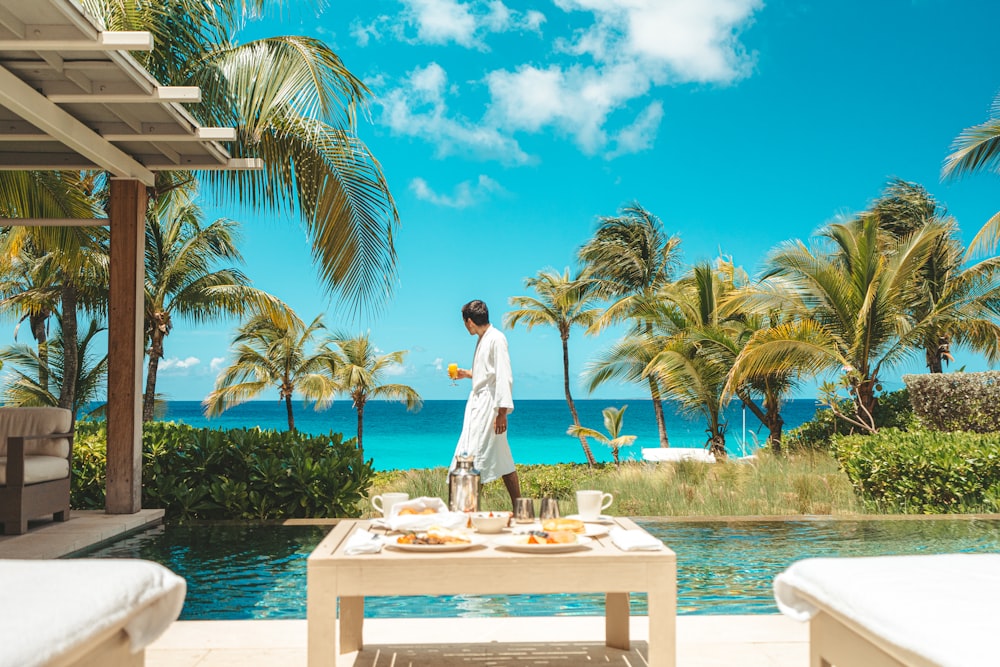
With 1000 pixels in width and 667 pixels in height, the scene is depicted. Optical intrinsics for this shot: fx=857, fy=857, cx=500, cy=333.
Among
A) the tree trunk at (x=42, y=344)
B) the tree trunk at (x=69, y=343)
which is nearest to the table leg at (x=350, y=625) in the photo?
the tree trunk at (x=69, y=343)

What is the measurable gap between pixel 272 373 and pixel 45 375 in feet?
16.2

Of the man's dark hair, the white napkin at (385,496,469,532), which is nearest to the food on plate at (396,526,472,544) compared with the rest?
the white napkin at (385,496,469,532)

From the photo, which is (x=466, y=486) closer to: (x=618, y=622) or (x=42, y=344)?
(x=618, y=622)

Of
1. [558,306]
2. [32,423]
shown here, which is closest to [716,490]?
[32,423]

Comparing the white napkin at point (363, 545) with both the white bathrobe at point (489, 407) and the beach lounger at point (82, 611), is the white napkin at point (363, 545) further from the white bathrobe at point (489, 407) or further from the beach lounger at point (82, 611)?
the white bathrobe at point (489, 407)

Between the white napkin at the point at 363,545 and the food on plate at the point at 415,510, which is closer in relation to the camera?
the white napkin at the point at 363,545

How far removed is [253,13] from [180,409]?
157 feet

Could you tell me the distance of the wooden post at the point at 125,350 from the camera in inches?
253

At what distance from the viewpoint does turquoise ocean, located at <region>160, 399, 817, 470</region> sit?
38531 millimetres

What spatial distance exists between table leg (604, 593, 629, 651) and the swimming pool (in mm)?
894

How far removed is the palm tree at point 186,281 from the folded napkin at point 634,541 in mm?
11015

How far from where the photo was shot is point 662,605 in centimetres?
250

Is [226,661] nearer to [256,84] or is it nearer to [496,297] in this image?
[256,84]

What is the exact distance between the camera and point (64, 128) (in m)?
5.43
